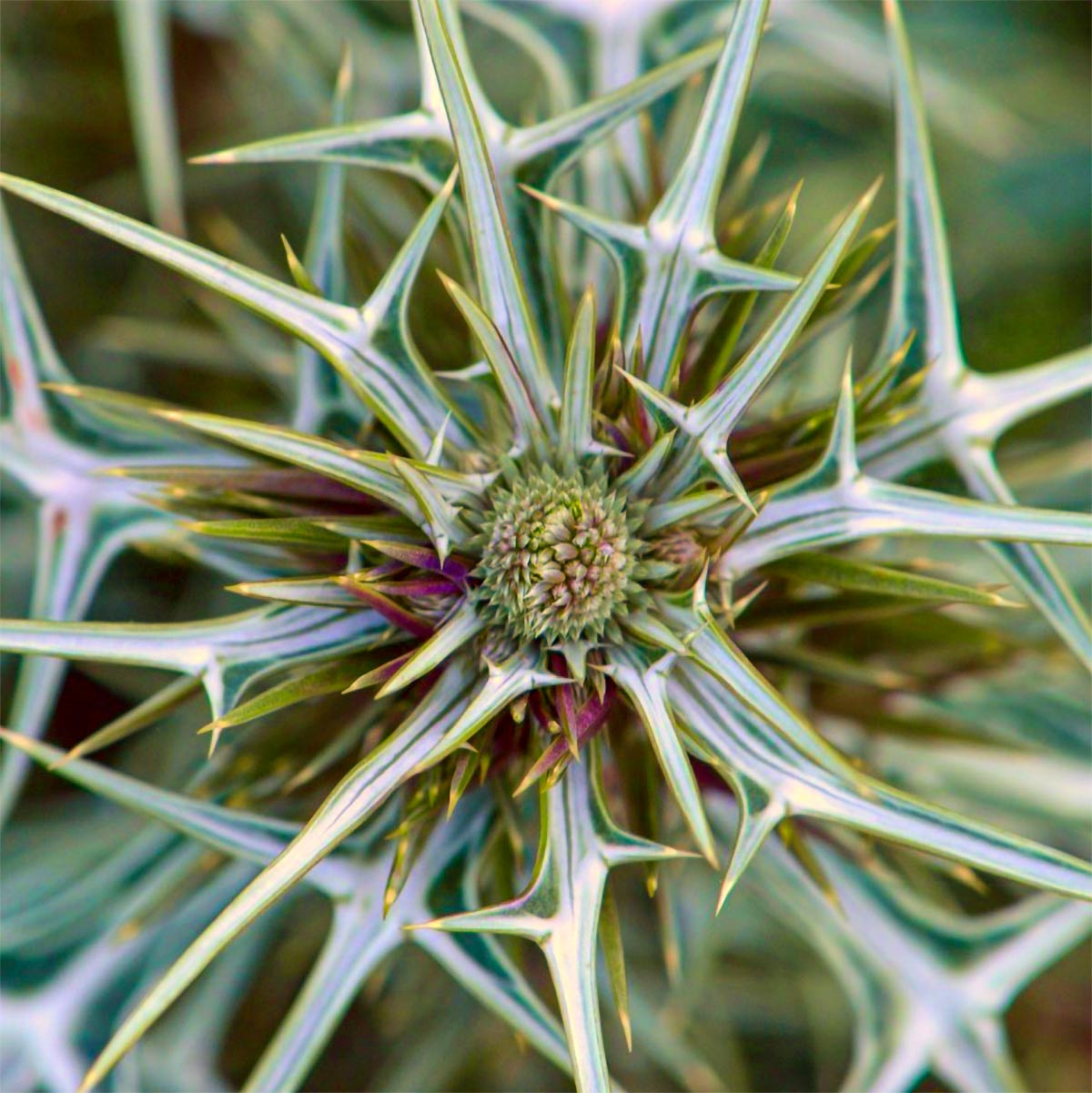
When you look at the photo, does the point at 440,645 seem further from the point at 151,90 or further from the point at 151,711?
the point at 151,90

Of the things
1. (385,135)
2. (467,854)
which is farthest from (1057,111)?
(467,854)

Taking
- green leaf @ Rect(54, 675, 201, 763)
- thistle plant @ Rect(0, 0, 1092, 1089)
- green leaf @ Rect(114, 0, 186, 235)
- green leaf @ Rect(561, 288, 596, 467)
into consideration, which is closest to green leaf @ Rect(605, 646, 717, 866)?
thistle plant @ Rect(0, 0, 1092, 1089)

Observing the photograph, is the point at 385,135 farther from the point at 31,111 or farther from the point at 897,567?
the point at 31,111

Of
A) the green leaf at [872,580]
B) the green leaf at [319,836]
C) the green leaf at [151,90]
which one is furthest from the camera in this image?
the green leaf at [151,90]

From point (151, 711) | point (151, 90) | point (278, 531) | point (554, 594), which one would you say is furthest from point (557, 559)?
point (151, 90)

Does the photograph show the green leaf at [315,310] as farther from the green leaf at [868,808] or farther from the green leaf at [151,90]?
the green leaf at [151,90]

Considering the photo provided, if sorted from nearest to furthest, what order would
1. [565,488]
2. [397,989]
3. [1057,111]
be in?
[565,488], [397,989], [1057,111]

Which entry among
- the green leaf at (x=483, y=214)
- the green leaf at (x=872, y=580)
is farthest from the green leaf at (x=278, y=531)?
the green leaf at (x=872, y=580)

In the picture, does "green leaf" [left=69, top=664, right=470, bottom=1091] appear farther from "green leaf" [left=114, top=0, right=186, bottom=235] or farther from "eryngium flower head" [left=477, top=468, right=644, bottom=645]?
"green leaf" [left=114, top=0, right=186, bottom=235]
